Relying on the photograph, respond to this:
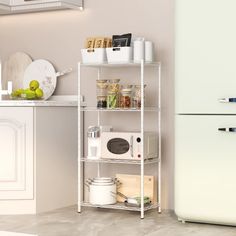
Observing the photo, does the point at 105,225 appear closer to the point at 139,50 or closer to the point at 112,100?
the point at 112,100

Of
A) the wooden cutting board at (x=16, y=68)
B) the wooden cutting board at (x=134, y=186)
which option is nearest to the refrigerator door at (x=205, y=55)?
the wooden cutting board at (x=134, y=186)

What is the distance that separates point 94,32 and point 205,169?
1.52 m

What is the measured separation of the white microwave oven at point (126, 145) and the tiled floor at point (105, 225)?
1.36ft

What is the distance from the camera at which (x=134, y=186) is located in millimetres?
4520

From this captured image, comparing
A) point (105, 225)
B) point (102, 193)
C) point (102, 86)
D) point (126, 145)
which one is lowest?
point (105, 225)

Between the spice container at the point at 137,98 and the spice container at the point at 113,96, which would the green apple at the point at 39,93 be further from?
the spice container at the point at 137,98

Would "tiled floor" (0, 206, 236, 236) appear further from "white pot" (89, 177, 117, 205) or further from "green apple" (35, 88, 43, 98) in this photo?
"green apple" (35, 88, 43, 98)

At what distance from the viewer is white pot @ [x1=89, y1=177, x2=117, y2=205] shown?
4352 mm

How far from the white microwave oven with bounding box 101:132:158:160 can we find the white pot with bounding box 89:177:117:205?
21 cm

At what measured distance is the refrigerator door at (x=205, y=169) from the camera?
3787 mm

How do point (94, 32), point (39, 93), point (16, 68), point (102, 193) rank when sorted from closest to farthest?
point (102, 193) → point (39, 93) → point (94, 32) → point (16, 68)

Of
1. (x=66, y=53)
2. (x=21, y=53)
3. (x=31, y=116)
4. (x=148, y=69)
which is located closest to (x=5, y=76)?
(x=21, y=53)

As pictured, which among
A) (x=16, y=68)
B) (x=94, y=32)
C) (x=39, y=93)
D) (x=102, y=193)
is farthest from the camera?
(x=16, y=68)

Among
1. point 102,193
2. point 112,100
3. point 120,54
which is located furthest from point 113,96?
point 102,193
